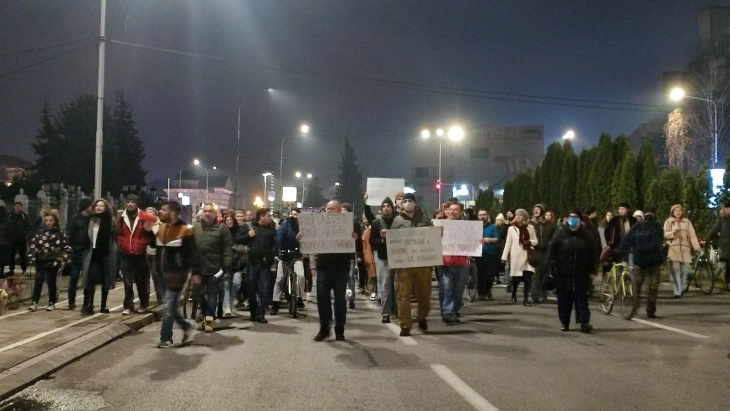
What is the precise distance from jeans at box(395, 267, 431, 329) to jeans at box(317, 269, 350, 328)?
883mm

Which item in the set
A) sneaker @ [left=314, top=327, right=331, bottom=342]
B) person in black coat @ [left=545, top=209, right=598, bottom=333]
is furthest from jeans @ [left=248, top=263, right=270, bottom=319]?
person in black coat @ [left=545, top=209, right=598, bottom=333]

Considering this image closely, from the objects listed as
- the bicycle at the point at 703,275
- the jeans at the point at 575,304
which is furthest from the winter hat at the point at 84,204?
the bicycle at the point at 703,275

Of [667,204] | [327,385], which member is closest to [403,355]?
[327,385]

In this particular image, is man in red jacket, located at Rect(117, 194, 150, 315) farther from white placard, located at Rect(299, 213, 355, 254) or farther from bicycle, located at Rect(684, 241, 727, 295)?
bicycle, located at Rect(684, 241, 727, 295)

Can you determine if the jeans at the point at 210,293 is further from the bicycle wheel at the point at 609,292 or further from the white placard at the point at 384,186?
the white placard at the point at 384,186

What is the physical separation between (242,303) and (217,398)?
9045 millimetres

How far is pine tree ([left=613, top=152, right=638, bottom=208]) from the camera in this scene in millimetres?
27016

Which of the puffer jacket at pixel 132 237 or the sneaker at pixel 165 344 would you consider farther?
the puffer jacket at pixel 132 237

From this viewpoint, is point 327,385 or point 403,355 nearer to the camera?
point 327,385

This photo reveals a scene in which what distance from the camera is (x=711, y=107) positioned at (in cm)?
5141

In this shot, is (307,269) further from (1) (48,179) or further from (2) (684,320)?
(1) (48,179)

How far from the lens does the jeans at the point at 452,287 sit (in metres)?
12.5

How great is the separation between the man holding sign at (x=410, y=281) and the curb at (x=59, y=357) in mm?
4014

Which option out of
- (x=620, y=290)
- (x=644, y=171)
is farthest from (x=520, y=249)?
(x=644, y=171)
